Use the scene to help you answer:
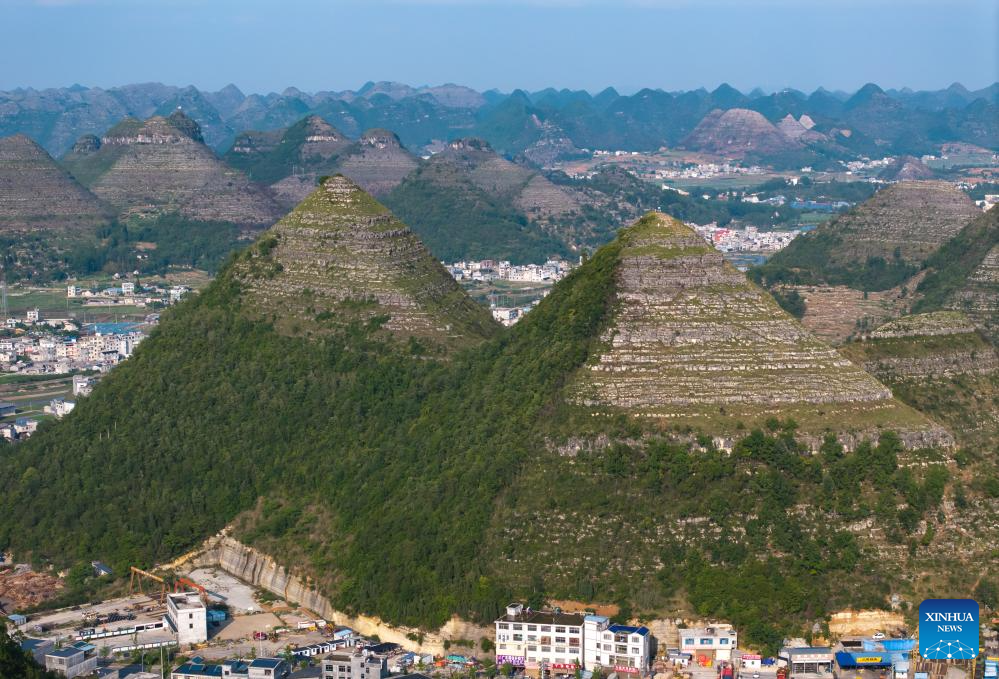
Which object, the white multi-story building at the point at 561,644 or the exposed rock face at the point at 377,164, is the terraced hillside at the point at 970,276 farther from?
the exposed rock face at the point at 377,164

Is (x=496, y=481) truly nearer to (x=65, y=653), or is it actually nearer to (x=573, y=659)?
(x=573, y=659)

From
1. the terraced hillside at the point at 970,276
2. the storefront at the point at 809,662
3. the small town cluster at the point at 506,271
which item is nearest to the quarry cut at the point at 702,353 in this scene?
the storefront at the point at 809,662

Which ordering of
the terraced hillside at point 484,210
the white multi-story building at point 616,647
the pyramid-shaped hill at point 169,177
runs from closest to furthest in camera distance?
1. the white multi-story building at point 616,647
2. the terraced hillside at point 484,210
3. the pyramid-shaped hill at point 169,177

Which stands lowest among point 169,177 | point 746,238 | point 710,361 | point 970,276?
point 746,238

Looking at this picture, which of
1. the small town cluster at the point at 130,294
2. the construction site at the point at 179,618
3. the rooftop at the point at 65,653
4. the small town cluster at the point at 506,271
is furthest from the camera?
the small town cluster at the point at 506,271

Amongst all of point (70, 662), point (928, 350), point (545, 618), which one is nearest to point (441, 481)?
point (545, 618)
